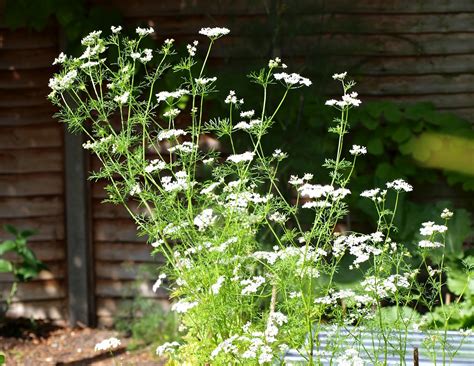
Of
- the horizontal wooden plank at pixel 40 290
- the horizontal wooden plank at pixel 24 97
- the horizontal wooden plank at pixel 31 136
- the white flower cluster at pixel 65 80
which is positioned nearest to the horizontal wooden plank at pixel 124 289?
the horizontal wooden plank at pixel 40 290

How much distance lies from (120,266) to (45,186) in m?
0.76

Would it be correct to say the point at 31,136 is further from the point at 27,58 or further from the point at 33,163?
the point at 27,58

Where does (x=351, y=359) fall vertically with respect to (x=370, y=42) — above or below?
below

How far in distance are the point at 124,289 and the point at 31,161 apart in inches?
42.9

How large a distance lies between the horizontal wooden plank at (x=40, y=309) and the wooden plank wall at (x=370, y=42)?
2.07 metres

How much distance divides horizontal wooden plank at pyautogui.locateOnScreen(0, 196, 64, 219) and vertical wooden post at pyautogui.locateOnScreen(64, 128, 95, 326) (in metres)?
0.10

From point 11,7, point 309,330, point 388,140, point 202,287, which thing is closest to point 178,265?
point 202,287

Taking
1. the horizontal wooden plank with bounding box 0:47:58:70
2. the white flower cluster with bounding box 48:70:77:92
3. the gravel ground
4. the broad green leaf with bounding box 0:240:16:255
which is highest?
A: the horizontal wooden plank with bounding box 0:47:58:70

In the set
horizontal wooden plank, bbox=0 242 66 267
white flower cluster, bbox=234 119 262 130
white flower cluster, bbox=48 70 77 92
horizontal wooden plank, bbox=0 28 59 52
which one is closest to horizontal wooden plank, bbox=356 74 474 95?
horizontal wooden plank, bbox=0 28 59 52

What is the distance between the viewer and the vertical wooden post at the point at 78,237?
6191 mm

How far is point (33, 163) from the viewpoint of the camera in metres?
6.29

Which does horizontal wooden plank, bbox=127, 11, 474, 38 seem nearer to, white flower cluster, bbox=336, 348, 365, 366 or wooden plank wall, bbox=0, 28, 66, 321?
wooden plank wall, bbox=0, 28, 66, 321

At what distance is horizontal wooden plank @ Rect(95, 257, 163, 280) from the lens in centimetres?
614

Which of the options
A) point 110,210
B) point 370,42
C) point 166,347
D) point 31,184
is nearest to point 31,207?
point 31,184
